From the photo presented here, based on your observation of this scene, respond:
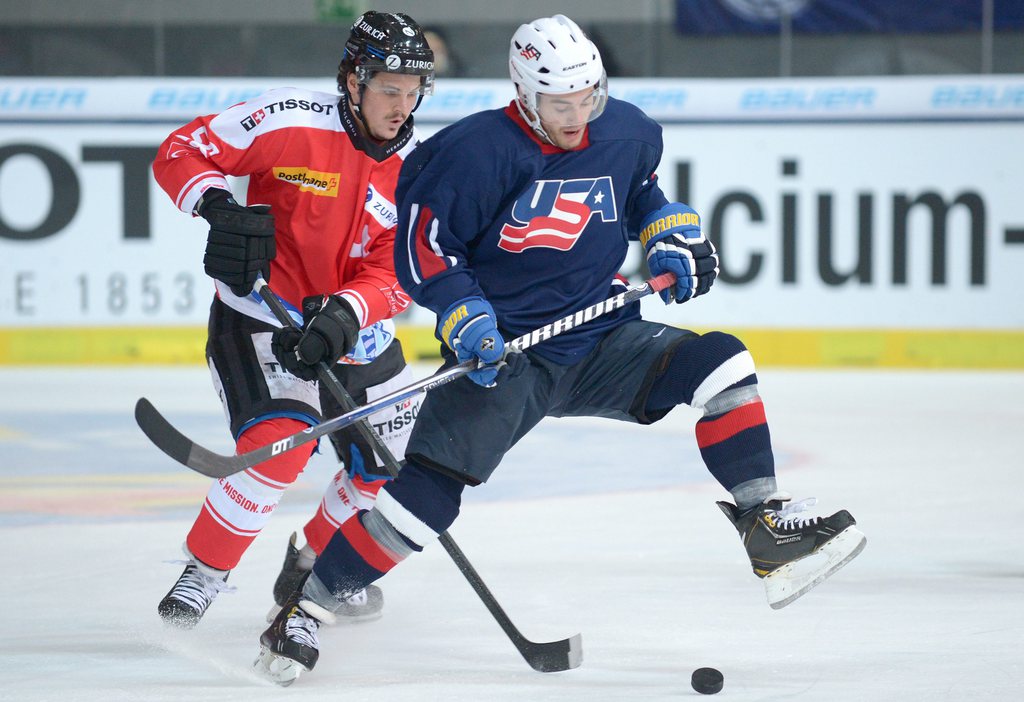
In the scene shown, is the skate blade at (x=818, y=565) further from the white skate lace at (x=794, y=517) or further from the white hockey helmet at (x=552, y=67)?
the white hockey helmet at (x=552, y=67)

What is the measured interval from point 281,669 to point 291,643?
0.14 ft

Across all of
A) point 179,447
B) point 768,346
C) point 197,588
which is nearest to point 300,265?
point 179,447

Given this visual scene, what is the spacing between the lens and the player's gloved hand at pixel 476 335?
242cm

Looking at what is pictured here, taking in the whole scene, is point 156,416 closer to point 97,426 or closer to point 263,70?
point 97,426

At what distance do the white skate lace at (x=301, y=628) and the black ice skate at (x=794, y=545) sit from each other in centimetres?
70

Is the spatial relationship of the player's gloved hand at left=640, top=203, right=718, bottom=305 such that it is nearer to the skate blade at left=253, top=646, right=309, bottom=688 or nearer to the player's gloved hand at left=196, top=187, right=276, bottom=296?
the player's gloved hand at left=196, top=187, right=276, bottom=296

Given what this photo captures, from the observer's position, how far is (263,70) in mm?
7504

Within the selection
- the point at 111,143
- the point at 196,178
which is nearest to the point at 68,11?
the point at 111,143

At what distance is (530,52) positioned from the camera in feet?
8.22

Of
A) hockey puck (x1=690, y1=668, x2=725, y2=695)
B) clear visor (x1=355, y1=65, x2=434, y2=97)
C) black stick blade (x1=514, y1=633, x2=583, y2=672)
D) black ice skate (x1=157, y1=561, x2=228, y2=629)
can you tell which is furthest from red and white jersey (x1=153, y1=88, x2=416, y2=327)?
hockey puck (x1=690, y1=668, x2=725, y2=695)

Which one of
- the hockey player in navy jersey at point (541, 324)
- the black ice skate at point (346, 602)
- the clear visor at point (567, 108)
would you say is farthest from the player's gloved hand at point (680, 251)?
the black ice skate at point (346, 602)

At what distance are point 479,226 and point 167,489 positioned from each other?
2071 millimetres

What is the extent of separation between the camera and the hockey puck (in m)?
2.33

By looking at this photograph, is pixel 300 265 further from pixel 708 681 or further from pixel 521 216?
pixel 708 681
